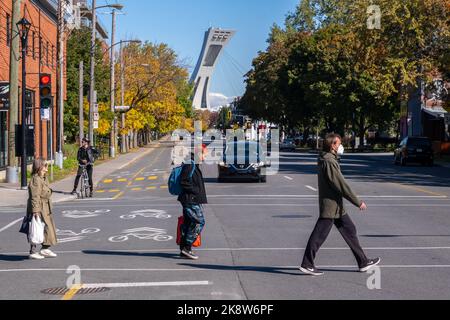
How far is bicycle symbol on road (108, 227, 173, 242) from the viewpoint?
48.8 ft

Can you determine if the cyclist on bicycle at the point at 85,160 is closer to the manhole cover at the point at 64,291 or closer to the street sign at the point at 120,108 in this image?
the manhole cover at the point at 64,291

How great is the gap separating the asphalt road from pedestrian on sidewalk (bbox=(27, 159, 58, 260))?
0.33 meters

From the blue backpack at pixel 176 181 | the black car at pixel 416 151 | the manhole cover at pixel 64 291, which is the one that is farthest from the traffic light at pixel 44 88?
the black car at pixel 416 151

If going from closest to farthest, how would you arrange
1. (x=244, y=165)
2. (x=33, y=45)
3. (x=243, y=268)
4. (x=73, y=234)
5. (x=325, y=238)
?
(x=325, y=238) → (x=243, y=268) → (x=73, y=234) → (x=244, y=165) → (x=33, y=45)

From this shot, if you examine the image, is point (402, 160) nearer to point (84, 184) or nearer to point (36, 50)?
point (36, 50)

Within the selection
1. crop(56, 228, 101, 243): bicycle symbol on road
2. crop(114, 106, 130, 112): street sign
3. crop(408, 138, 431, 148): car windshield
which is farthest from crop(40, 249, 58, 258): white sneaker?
crop(114, 106, 130, 112): street sign

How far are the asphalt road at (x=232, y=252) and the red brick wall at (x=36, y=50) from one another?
48.6 ft

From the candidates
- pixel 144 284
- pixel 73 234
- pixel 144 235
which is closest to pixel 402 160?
pixel 144 235

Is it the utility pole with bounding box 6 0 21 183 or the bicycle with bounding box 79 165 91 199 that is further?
the utility pole with bounding box 6 0 21 183

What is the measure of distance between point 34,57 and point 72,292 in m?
35.2

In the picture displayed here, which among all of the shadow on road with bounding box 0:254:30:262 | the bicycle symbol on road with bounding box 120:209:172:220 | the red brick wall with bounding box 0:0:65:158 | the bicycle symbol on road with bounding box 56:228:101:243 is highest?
the red brick wall with bounding box 0:0:65:158

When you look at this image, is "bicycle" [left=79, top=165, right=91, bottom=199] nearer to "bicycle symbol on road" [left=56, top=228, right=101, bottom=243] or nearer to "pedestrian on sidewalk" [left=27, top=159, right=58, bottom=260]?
"bicycle symbol on road" [left=56, top=228, right=101, bottom=243]

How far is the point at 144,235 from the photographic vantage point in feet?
50.4
